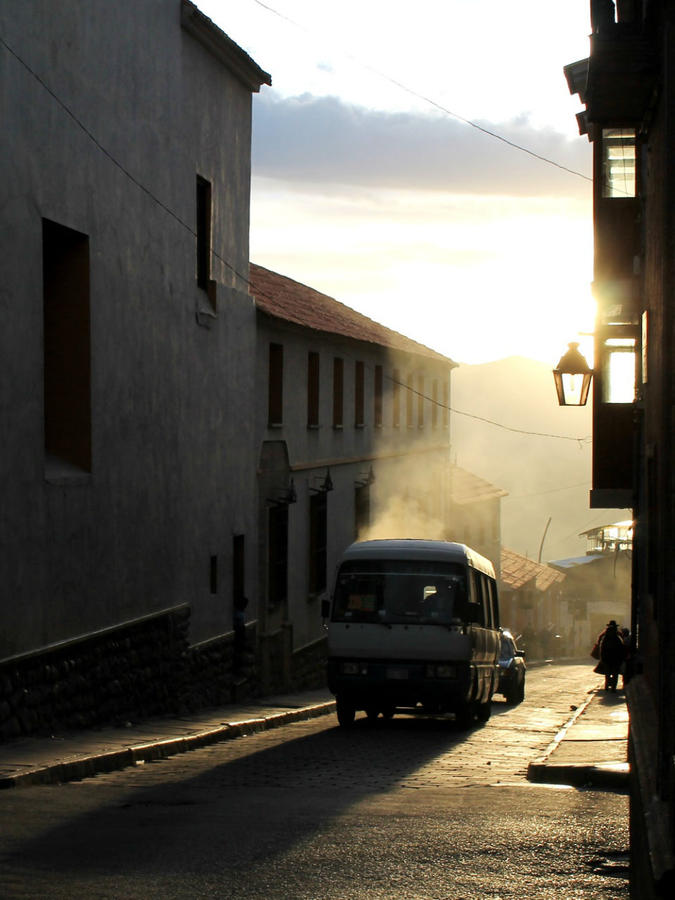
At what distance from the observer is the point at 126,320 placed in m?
17.3

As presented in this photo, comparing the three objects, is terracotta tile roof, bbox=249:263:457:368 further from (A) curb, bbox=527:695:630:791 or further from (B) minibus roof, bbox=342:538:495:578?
(A) curb, bbox=527:695:630:791

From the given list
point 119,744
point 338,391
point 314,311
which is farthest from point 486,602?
point 314,311

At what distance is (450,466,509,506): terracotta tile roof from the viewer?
61.6 metres

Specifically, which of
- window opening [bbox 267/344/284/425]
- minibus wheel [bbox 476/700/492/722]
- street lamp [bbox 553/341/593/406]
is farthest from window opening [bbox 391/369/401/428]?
street lamp [bbox 553/341/593/406]

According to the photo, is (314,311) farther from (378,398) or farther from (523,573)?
(523,573)

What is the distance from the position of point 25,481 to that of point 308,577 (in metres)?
18.4

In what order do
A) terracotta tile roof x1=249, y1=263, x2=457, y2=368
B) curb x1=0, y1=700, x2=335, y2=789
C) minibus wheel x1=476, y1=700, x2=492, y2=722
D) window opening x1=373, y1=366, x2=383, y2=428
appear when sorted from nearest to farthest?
1. curb x1=0, y1=700, x2=335, y2=789
2. minibus wheel x1=476, y1=700, x2=492, y2=722
3. terracotta tile roof x1=249, y1=263, x2=457, y2=368
4. window opening x1=373, y1=366, x2=383, y2=428

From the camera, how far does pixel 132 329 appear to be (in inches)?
693

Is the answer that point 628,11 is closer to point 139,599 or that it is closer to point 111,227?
point 111,227

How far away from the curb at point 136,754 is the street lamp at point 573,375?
5.46m

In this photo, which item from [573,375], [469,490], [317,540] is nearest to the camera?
[573,375]

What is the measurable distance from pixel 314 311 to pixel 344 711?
57.0 ft

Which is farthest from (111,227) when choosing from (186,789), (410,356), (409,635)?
(410,356)

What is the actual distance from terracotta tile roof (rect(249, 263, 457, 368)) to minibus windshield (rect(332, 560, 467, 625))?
29.0 feet
